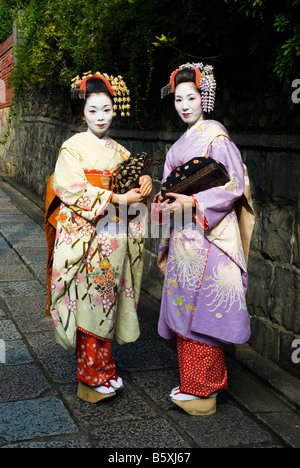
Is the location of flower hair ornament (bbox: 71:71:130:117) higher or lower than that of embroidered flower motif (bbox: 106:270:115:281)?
higher

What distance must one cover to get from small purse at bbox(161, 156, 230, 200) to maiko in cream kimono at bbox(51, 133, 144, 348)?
398 millimetres

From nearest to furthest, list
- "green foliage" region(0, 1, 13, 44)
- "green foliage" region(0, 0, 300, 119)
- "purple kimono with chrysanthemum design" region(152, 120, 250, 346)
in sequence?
"purple kimono with chrysanthemum design" region(152, 120, 250, 346) < "green foliage" region(0, 0, 300, 119) < "green foliage" region(0, 1, 13, 44)

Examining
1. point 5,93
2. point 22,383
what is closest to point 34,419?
point 22,383

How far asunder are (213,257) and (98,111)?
1125 millimetres

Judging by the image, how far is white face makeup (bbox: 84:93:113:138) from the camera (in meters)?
3.48

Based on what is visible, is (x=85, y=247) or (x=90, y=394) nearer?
(x=85, y=247)

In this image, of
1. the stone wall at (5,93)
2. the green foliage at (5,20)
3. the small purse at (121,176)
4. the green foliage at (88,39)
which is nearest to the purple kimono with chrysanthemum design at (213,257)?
the small purse at (121,176)

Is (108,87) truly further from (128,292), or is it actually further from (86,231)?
(128,292)

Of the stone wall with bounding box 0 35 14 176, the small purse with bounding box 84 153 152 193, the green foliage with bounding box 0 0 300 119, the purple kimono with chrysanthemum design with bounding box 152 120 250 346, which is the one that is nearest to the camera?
the purple kimono with chrysanthemum design with bounding box 152 120 250 346

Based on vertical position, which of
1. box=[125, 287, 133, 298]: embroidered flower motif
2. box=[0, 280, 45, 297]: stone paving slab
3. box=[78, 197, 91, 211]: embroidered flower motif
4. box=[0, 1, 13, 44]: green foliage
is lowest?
box=[0, 280, 45, 297]: stone paving slab

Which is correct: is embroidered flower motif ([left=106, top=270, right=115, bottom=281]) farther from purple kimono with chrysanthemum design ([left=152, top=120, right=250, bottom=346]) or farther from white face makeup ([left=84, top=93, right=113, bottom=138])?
white face makeup ([left=84, top=93, right=113, bottom=138])

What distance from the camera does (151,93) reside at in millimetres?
6363

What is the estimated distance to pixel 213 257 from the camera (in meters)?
3.36

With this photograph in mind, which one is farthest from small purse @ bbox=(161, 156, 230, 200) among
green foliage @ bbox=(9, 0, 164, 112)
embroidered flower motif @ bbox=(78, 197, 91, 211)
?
green foliage @ bbox=(9, 0, 164, 112)
